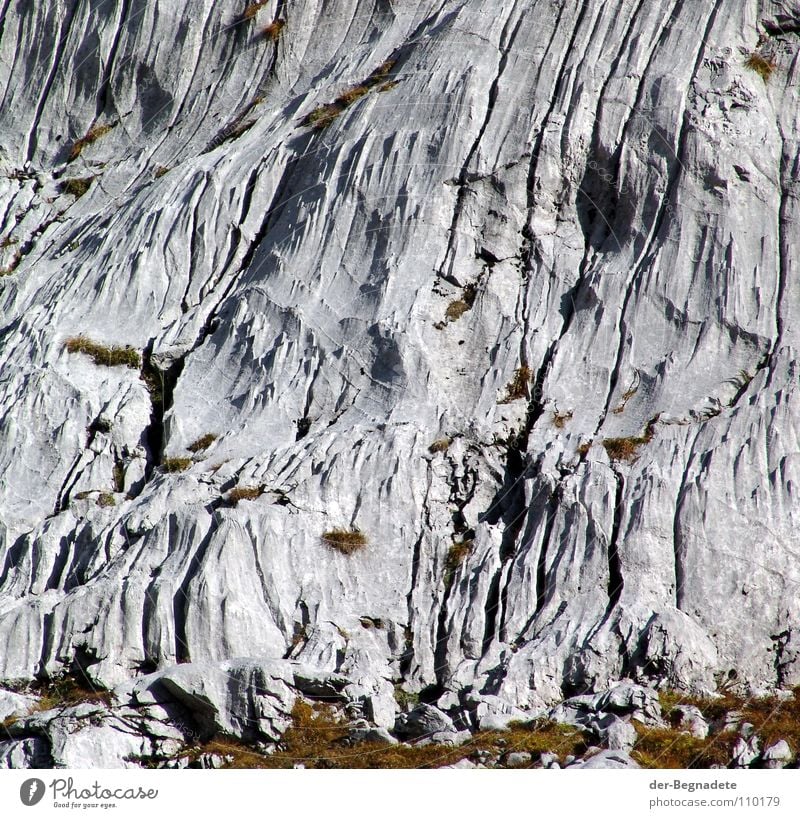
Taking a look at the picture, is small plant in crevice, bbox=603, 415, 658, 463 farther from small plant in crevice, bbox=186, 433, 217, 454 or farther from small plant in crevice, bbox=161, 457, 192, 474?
small plant in crevice, bbox=161, 457, 192, 474

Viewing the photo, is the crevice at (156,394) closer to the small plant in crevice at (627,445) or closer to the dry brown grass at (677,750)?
the small plant in crevice at (627,445)

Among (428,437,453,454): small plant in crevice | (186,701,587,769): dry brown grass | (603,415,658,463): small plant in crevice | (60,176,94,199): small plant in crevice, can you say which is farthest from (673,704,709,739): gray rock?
(60,176,94,199): small plant in crevice

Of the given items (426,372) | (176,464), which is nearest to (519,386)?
(426,372)

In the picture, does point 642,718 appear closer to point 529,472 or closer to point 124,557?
point 529,472

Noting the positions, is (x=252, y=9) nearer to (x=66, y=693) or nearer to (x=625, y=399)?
(x=625, y=399)

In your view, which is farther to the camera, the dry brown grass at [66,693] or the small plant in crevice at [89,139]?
the small plant in crevice at [89,139]

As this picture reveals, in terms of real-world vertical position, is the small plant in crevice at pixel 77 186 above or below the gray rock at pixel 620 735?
above

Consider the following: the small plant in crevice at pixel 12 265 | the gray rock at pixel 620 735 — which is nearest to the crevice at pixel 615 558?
the gray rock at pixel 620 735
